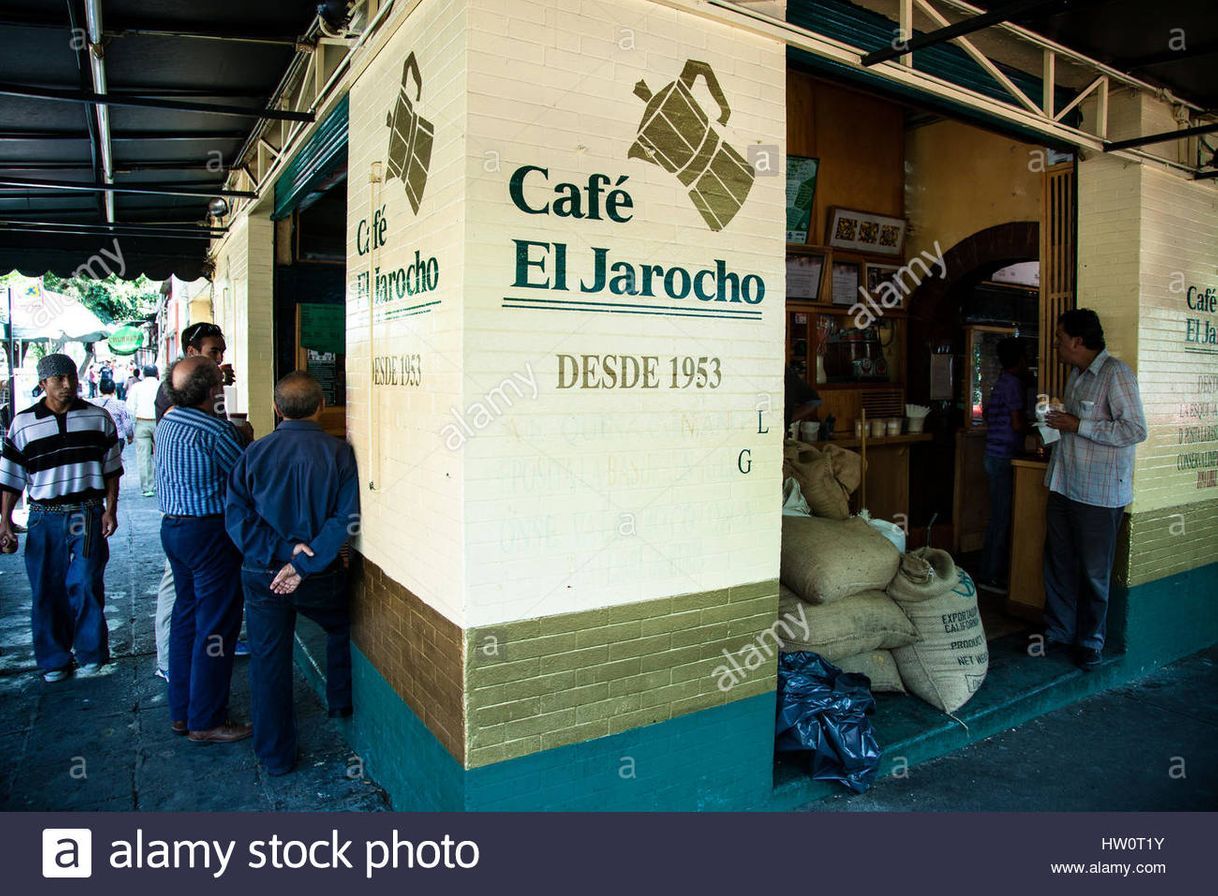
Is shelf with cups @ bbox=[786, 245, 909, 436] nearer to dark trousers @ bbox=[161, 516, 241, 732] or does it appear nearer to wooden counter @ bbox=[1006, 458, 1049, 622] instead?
wooden counter @ bbox=[1006, 458, 1049, 622]

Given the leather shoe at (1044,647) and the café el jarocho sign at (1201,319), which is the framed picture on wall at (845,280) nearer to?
the café el jarocho sign at (1201,319)

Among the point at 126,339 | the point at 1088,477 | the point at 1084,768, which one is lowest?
the point at 1084,768

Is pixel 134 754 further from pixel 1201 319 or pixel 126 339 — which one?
pixel 126 339

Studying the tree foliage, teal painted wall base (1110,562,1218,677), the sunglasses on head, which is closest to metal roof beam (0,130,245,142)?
the sunglasses on head

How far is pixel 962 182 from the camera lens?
7230mm

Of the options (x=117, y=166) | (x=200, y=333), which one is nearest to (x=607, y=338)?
(x=200, y=333)

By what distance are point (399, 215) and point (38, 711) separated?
3.51 meters

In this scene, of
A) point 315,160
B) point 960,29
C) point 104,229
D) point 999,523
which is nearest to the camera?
point 960,29

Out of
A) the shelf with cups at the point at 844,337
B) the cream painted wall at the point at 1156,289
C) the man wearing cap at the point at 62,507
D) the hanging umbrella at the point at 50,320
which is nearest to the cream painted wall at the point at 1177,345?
the cream painted wall at the point at 1156,289

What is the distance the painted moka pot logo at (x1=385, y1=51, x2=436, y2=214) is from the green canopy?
21.6m

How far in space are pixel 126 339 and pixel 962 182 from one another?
22504 mm

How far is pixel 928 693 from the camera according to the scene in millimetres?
4250

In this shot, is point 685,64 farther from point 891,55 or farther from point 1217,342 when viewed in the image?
point 1217,342

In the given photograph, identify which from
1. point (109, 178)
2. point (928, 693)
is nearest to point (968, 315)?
point (928, 693)
